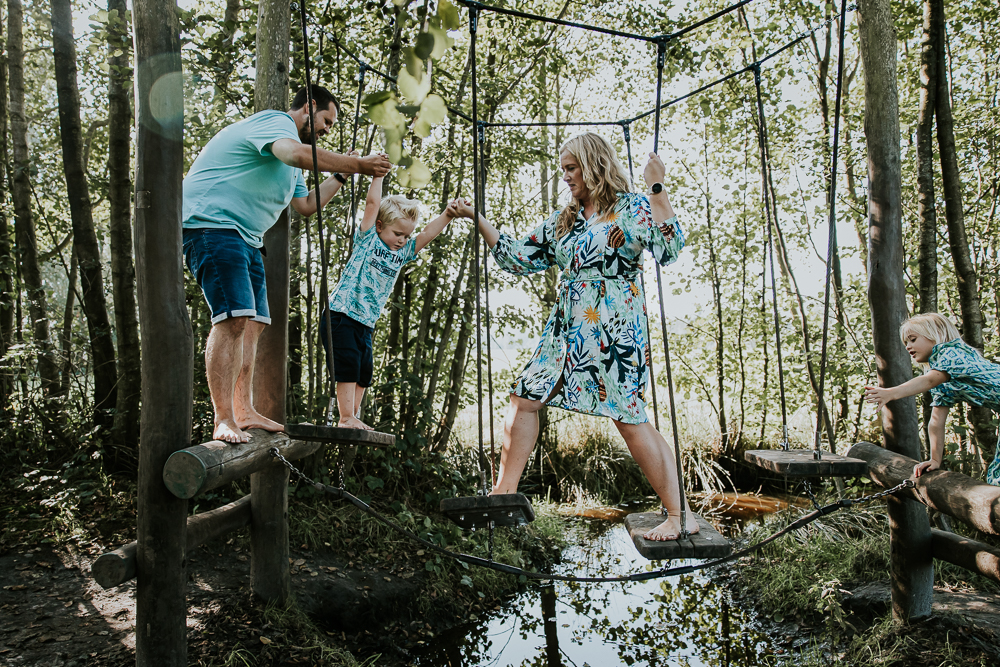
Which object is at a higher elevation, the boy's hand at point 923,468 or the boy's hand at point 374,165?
the boy's hand at point 374,165

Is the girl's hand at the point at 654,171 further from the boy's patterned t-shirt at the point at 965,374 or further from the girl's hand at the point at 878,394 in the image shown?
the boy's patterned t-shirt at the point at 965,374

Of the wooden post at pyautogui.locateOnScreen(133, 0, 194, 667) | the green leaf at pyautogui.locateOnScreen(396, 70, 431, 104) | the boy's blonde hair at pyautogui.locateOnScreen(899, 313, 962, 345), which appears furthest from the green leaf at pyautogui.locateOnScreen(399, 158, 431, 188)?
the boy's blonde hair at pyautogui.locateOnScreen(899, 313, 962, 345)

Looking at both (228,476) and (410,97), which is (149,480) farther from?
(410,97)

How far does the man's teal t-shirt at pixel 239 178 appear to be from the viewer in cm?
267

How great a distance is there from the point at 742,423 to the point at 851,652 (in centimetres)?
415

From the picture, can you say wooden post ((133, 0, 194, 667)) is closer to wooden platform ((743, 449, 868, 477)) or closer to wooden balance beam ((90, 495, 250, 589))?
wooden balance beam ((90, 495, 250, 589))

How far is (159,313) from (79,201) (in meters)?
3.07

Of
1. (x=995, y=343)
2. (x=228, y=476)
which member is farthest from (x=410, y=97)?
(x=995, y=343)

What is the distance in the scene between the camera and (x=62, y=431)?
15.5 ft

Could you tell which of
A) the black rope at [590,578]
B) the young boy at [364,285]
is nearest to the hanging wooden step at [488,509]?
the black rope at [590,578]

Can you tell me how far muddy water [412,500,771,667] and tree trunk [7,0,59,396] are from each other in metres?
3.44

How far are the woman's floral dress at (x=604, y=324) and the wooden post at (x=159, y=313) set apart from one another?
4.22ft

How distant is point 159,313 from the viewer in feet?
8.23

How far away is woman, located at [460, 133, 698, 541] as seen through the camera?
8.48ft
